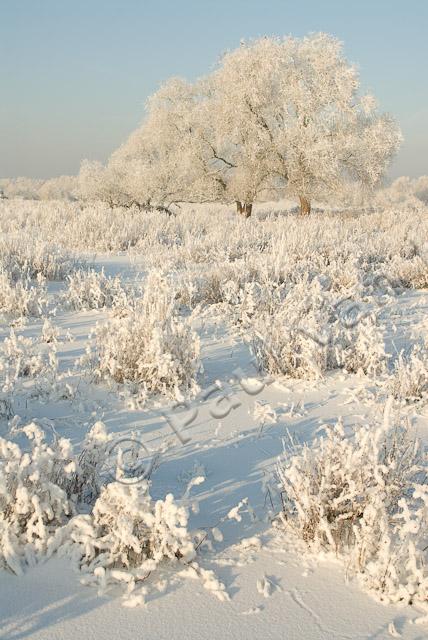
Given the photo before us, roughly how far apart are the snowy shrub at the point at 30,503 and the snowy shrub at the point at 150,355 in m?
1.50

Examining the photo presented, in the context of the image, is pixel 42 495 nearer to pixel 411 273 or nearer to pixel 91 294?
pixel 91 294

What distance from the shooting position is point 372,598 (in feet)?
6.42

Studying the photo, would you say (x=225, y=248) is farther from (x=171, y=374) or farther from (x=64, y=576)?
(x=64, y=576)

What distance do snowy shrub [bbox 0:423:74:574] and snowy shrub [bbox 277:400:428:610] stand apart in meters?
0.87

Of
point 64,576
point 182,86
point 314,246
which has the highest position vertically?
point 182,86

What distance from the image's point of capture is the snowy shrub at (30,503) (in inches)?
81.0

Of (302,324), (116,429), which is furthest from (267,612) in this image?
(302,324)

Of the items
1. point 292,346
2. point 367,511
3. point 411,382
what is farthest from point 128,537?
point 292,346

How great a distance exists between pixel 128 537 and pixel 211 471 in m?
0.95

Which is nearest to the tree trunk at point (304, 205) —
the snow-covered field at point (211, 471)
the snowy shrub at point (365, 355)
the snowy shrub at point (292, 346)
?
the snow-covered field at point (211, 471)

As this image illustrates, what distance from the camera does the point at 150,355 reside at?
3.97 meters

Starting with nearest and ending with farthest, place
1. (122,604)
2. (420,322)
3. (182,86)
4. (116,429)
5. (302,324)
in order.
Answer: (122,604), (116,429), (302,324), (420,322), (182,86)

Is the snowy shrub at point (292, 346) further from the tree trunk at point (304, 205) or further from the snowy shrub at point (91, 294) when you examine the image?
the tree trunk at point (304, 205)

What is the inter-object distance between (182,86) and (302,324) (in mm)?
20892
